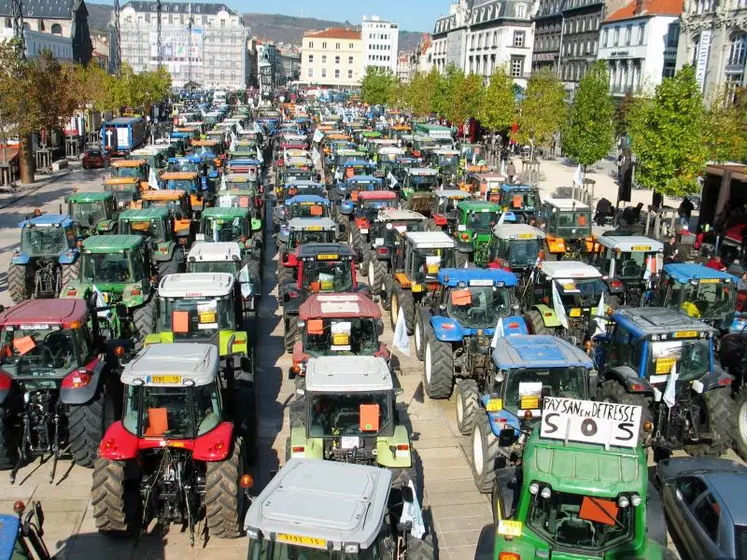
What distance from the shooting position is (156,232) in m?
19.8

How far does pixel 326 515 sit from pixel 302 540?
36cm

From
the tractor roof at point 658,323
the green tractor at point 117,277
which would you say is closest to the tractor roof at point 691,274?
the tractor roof at point 658,323

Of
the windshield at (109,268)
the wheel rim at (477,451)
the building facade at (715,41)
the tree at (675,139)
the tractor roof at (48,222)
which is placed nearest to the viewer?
the wheel rim at (477,451)

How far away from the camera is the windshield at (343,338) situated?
1177 centimetres

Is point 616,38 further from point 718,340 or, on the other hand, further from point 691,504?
point 691,504

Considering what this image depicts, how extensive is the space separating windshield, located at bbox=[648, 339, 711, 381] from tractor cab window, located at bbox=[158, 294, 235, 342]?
689 centimetres

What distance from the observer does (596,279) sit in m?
15.1

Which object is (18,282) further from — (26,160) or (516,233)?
(26,160)

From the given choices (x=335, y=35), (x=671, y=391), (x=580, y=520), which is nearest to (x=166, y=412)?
(x=580, y=520)

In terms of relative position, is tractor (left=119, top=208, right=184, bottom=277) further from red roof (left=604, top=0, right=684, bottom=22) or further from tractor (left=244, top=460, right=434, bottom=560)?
red roof (left=604, top=0, right=684, bottom=22)

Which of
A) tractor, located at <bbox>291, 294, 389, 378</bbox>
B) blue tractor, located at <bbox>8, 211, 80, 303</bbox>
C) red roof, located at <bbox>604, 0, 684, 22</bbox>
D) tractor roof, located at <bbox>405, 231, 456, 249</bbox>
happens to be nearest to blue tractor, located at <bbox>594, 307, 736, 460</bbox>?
tractor, located at <bbox>291, 294, 389, 378</bbox>

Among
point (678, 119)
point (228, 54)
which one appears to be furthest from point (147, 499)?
point (228, 54)

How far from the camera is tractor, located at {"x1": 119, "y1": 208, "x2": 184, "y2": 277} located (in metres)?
19.2

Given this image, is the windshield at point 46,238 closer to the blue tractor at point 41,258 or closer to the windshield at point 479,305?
the blue tractor at point 41,258
